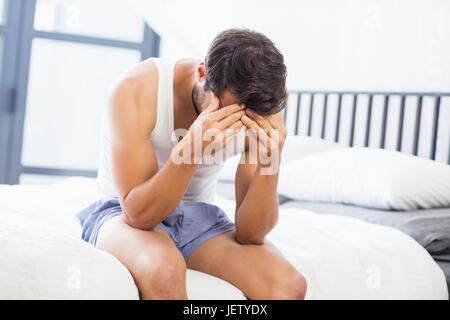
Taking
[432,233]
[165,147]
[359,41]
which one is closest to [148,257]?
[165,147]

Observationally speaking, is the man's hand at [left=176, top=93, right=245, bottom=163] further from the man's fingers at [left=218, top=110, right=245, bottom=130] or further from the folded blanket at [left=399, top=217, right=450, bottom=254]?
the folded blanket at [left=399, top=217, right=450, bottom=254]

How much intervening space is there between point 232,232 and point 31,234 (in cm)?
50

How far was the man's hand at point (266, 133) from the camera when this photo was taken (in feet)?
3.63

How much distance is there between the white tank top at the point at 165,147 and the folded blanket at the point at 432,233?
0.60 meters

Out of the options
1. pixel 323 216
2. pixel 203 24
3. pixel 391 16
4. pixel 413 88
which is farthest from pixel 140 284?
pixel 203 24

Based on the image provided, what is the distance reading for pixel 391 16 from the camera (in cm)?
221

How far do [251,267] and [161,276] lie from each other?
0.24m

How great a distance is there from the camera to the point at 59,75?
372cm

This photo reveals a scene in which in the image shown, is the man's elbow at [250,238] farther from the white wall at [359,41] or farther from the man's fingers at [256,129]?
Answer: the white wall at [359,41]

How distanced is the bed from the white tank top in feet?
0.57

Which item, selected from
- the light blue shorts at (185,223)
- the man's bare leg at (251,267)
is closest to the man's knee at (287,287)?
the man's bare leg at (251,267)

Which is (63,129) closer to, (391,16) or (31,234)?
(391,16)

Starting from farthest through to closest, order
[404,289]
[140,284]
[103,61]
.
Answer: [103,61]
[404,289]
[140,284]

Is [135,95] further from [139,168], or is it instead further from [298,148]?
[298,148]
